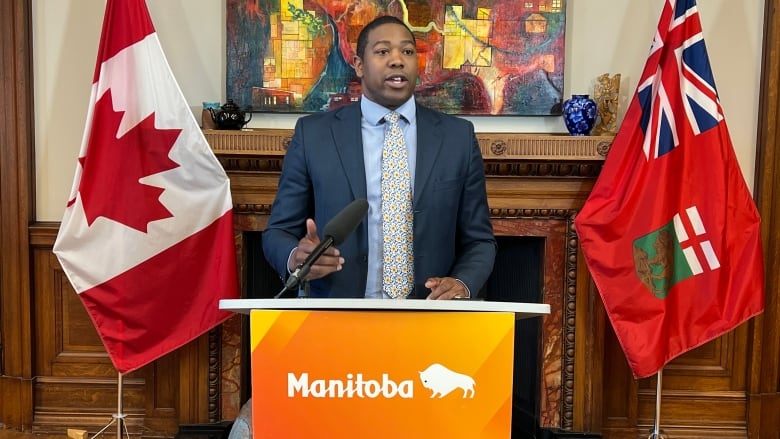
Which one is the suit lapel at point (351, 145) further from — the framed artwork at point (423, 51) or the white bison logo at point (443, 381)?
the framed artwork at point (423, 51)

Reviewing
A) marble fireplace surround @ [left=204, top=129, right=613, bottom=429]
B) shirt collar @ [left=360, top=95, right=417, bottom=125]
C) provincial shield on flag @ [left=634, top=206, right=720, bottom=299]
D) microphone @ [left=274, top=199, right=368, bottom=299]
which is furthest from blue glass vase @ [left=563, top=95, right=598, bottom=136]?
microphone @ [left=274, top=199, right=368, bottom=299]

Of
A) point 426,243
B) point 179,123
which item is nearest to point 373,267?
point 426,243

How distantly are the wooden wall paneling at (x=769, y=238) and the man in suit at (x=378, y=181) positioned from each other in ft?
Result: 5.52

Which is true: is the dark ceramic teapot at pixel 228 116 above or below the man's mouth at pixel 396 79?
below

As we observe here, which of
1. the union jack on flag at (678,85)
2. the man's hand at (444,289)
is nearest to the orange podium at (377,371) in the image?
the man's hand at (444,289)

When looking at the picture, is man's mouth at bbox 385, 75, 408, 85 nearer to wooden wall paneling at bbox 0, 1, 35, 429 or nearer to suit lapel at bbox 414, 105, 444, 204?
suit lapel at bbox 414, 105, 444, 204

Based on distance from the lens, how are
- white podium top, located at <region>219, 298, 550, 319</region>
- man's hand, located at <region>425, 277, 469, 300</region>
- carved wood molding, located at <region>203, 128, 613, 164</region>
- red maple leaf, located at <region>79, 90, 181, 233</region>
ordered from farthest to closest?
carved wood molding, located at <region>203, 128, 613, 164</region> < red maple leaf, located at <region>79, 90, 181, 233</region> < man's hand, located at <region>425, 277, 469, 300</region> < white podium top, located at <region>219, 298, 550, 319</region>

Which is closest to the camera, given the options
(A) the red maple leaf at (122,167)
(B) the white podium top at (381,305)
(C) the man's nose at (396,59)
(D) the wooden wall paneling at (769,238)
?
(B) the white podium top at (381,305)

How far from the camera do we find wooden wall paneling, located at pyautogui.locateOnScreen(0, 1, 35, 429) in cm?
281

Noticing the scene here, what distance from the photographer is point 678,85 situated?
2.48m

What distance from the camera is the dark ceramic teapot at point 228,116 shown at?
269 cm

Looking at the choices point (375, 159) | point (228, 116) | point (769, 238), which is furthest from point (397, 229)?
point (769, 238)

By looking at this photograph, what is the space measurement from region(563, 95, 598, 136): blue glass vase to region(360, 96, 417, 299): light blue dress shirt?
111cm

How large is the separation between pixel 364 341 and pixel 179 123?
173 cm
